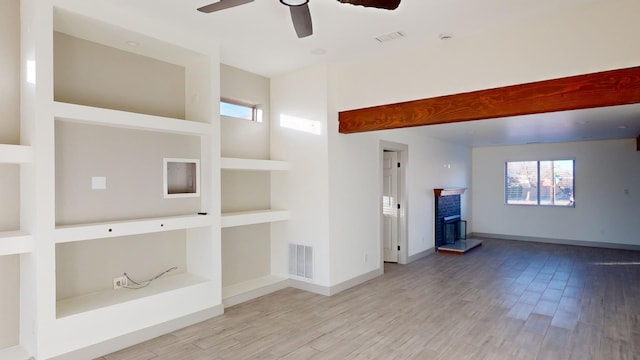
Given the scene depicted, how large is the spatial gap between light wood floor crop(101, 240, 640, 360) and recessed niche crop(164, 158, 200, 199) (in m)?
1.50

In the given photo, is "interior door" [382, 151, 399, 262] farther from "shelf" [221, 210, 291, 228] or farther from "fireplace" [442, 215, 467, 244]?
"shelf" [221, 210, 291, 228]

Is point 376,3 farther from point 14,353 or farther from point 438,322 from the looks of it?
point 14,353

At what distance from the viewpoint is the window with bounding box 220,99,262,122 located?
16.0 feet

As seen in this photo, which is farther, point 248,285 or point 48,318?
point 248,285

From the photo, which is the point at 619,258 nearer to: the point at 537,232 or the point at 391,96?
the point at 537,232

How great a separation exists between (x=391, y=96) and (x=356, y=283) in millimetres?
2731

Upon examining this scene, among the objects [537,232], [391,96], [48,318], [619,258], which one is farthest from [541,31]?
[537,232]

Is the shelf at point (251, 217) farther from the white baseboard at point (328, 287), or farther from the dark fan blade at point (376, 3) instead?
the dark fan blade at point (376, 3)

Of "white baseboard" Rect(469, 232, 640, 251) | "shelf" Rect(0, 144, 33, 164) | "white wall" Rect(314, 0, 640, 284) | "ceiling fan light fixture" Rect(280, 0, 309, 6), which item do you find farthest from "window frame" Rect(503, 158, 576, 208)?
"shelf" Rect(0, 144, 33, 164)

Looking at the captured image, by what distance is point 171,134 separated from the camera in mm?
4125

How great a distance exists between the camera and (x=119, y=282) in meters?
3.72

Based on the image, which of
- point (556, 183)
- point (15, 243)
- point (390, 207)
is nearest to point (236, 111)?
point (15, 243)

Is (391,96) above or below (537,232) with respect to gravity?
above

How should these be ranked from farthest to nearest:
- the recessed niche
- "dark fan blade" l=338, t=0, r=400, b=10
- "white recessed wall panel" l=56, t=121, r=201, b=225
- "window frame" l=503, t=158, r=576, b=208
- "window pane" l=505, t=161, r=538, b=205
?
1. "window pane" l=505, t=161, r=538, b=205
2. "window frame" l=503, t=158, r=576, b=208
3. the recessed niche
4. "white recessed wall panel" l=56, t=121, r=201, b=225
5. "dark fan blade" l=338, t=0, r=400, b=10
